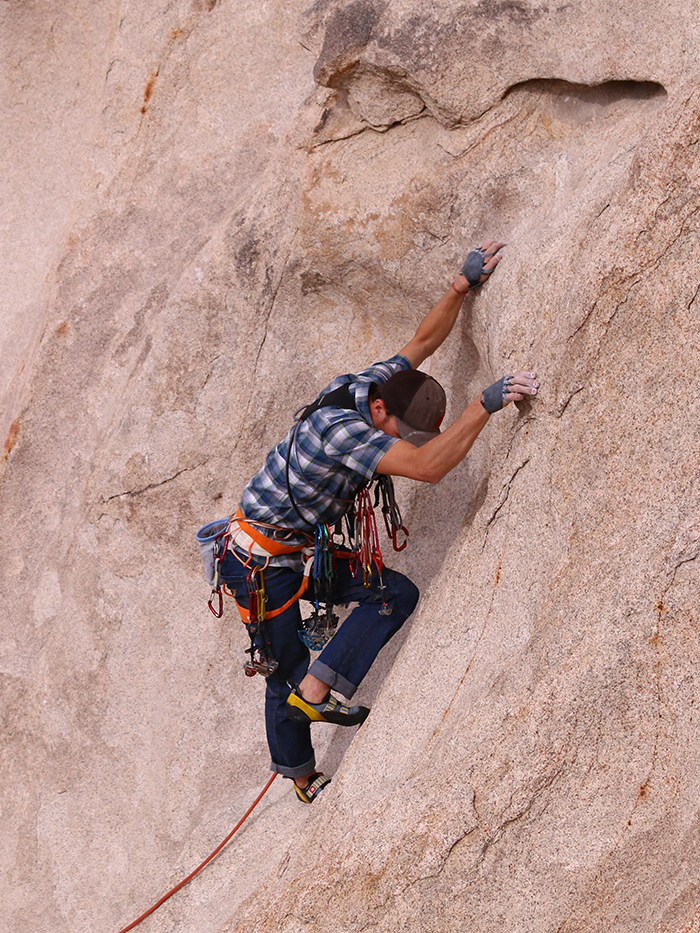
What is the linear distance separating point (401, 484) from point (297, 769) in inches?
56.5

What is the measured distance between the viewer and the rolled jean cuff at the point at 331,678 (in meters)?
4.15

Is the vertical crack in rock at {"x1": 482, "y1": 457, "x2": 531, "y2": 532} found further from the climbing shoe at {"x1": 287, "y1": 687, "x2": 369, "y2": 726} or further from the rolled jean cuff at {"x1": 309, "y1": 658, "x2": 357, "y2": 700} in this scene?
the climbing shoe at {"x1": 287, "y1": 687, "x2": 369, "y2": 726}

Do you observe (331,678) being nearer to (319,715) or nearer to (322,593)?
(319,715)

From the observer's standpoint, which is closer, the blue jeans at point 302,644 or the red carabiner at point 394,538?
the blue jeans at point 302,644

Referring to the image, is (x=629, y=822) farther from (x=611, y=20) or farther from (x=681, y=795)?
(x=611, y=20)

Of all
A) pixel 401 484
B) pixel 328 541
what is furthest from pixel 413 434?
pixel 401 484

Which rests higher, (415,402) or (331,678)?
(415,402)

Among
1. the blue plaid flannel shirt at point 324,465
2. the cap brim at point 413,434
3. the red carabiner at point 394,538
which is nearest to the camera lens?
the blue plaid flannel shirt at point 324,465

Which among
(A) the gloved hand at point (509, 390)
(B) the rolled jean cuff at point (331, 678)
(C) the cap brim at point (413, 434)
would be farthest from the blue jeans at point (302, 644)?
(A) the gloved hand at point (509, 390)

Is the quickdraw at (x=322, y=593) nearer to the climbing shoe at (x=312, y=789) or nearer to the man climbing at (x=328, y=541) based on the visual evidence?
the man climbing at (x=328, y=541)

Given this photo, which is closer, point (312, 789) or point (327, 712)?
point (327, 712)

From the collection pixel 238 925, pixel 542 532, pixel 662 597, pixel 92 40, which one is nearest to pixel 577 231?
pixel 542 532

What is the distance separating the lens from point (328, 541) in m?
4.22

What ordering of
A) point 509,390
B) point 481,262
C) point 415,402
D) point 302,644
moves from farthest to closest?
point 302,644 < point 481,262 < point 415,402 < point 509,390
